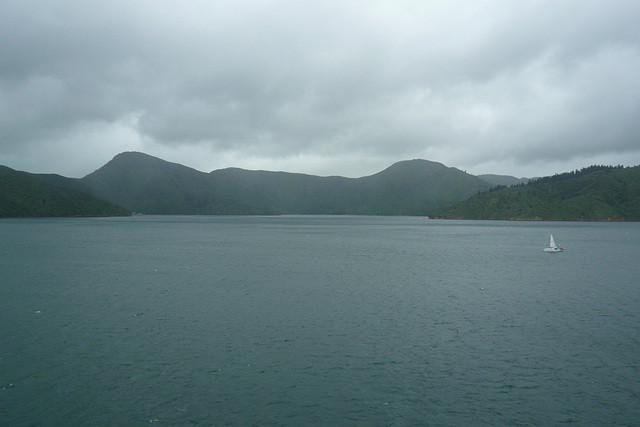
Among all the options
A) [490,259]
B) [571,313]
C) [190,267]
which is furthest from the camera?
[490,259]

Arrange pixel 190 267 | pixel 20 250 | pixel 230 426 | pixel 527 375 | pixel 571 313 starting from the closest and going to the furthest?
pixel 230 426 → pixel 527 375 → pixel 571 313 → pixel 190 267 → pixel 20 250

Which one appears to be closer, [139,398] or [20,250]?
[139,398]

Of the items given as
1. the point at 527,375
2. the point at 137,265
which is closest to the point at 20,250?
the point at 137,265

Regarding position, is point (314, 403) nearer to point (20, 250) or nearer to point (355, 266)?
point (355, 266)

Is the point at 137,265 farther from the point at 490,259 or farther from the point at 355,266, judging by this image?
the point at 490,259

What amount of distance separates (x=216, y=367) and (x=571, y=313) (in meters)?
32.3

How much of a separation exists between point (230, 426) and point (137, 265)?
59.7 meters

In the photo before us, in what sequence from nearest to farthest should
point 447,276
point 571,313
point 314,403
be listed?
point 314,403, point 571,313, point 447,276

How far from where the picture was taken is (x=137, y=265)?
233 ft

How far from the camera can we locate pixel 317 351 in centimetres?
2756

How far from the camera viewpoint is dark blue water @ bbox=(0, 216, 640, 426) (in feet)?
64.4

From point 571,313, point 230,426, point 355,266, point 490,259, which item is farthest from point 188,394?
point 490,259

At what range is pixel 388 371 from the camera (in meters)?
24.2

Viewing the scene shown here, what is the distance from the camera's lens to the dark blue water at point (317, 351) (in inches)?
773
